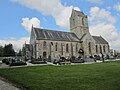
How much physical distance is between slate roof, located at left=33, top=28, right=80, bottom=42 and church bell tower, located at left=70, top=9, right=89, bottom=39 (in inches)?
109

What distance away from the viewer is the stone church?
51.5 m

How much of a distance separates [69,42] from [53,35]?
21.6 feet

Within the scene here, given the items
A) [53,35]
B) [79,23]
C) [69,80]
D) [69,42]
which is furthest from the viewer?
[79,23]

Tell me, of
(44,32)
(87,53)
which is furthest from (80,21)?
(44,32)

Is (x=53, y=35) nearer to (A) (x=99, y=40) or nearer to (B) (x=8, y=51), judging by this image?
(A) (x=99, y=40)

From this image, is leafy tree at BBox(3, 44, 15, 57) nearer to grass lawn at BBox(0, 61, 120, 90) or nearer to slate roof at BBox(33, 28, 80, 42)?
slate roof at BBox(33, 28, 80, 42)

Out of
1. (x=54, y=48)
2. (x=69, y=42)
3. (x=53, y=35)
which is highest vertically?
(x=53, y=35)

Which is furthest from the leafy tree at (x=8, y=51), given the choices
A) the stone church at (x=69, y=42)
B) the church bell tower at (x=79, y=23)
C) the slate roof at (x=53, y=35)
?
the church bell tower at (x=79, y=23)

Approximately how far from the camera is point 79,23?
212 ft

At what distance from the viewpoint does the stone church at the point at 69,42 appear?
5153cm

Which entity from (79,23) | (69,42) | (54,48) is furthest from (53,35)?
(79,23)

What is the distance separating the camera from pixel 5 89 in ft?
27.6

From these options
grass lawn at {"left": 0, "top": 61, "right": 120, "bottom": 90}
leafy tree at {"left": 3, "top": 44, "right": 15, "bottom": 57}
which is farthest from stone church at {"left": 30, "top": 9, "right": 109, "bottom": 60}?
grass lawn at {"left": 0, "top": 61, "right": 120, "bottom": 90}

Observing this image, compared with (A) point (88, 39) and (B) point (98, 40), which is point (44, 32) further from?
(B) point (98, 40)
